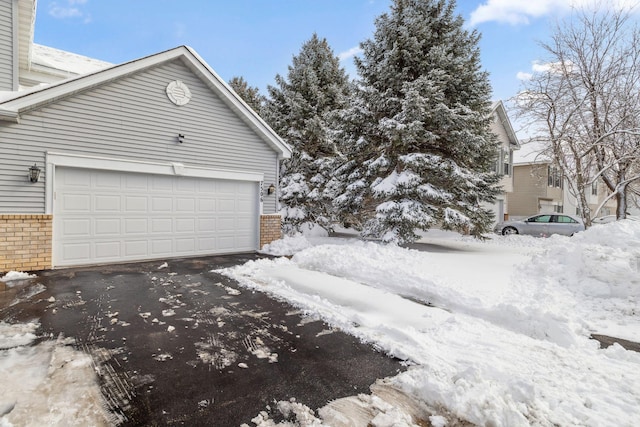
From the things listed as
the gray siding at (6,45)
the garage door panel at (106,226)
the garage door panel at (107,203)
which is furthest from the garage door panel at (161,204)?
the gray siding at (6,45)

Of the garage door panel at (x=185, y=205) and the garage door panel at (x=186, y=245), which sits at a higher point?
the garage door panel at (x=185, y=205)

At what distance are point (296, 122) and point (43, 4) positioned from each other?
8909mm

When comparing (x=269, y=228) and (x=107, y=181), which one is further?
(x=269, y=228)

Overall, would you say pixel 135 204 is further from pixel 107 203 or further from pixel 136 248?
pixel 136 248

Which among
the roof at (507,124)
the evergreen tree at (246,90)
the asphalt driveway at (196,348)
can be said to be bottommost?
the asphalt driveway at (196,348)

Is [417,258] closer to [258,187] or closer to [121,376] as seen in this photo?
[258,187]

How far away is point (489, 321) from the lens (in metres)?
3.96

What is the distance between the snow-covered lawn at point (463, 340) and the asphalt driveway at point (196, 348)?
182 mm

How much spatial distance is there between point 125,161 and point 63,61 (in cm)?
673

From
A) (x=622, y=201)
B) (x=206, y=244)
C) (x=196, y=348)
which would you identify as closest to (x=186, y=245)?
(x=206, y=244)

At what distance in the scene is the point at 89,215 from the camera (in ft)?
23.5

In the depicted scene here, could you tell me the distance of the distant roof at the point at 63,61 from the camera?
9.86 m

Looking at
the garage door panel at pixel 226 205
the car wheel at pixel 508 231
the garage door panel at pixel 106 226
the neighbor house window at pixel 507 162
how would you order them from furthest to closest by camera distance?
the neighbor house window at pixel 507 162, the car wheel at pixel 508 231, the garage door panel at pixel 226 205, the garage door panel at pixel 106 226

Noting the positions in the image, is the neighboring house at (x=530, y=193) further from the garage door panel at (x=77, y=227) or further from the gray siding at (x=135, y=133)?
the garage door panel at (x=77, y=227)
